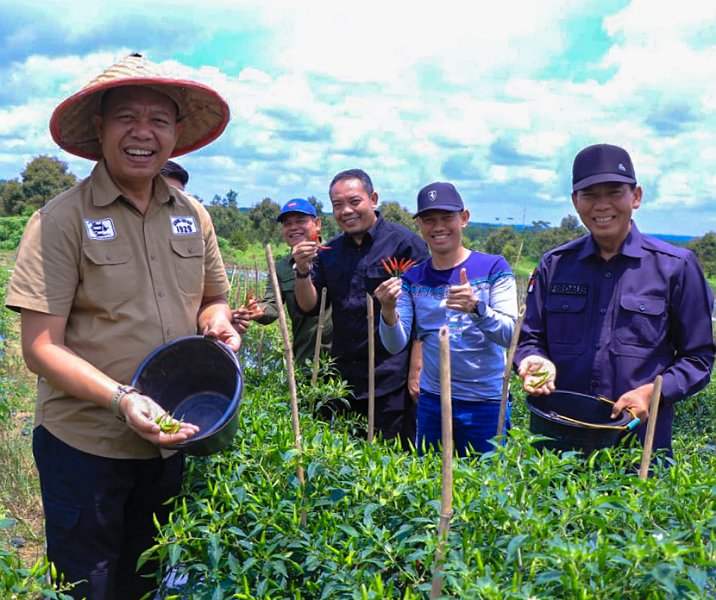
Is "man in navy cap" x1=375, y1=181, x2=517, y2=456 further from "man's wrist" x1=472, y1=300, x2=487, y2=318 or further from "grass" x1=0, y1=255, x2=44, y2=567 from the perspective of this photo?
"grass" x1=0, y1=255, x2=44, y2=567

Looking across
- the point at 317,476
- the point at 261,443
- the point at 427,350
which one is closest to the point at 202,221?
the point at 261,443

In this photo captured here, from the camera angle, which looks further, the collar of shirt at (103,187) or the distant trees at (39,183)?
the distant trees at (39,183)

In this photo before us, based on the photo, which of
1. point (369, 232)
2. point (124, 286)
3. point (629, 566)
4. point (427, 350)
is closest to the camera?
point (629, 566)

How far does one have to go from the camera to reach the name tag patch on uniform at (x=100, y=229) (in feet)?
6.34

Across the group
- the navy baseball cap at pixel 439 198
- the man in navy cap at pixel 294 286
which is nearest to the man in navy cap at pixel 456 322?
the navy baseball cap at pixel 439 198

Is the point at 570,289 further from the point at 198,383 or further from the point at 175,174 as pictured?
the point at 175,174

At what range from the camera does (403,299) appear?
3.22m

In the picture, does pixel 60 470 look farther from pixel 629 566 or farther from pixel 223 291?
pixel 629 566

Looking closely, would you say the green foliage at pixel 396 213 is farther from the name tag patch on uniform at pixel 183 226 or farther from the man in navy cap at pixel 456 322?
the name tag patch on uniform at pixel 183 226

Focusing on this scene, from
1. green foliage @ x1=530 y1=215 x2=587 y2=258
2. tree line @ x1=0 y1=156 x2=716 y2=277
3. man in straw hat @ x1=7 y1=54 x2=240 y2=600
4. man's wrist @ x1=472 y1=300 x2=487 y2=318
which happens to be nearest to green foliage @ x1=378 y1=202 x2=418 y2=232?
tree line @ x1=0 y1=156 x2=716 y2=277

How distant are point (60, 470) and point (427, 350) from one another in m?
1.69

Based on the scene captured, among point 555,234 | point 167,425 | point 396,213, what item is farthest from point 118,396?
point 555,234

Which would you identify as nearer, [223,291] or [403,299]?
[223,291]

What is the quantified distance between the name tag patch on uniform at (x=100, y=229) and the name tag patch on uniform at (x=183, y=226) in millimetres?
208
